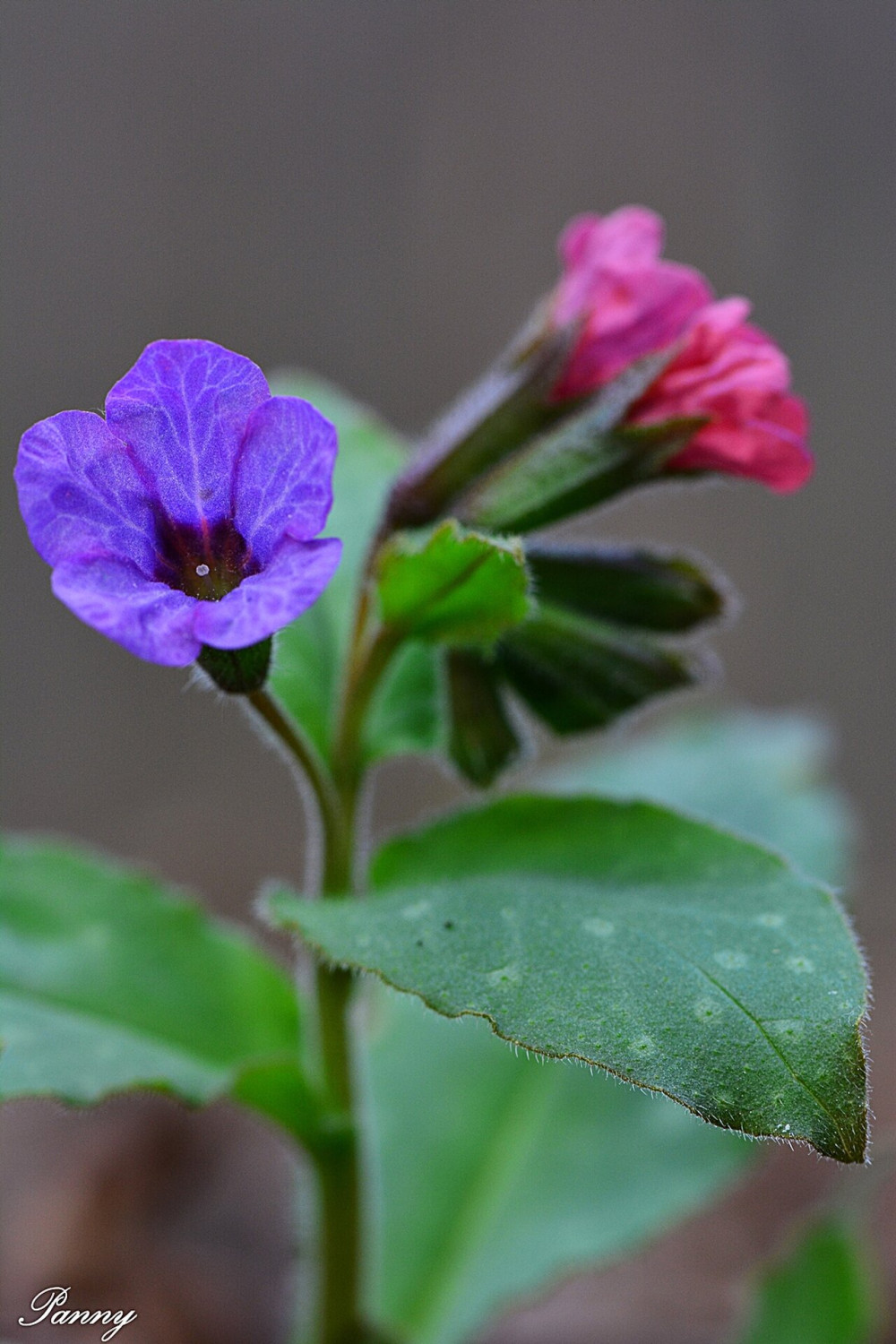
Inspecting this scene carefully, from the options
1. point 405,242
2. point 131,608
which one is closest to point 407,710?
point 131,608

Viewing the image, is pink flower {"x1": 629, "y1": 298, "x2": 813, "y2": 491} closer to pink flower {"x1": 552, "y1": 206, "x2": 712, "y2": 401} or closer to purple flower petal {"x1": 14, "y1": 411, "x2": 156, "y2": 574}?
pink flower {"x1": 552, "y1": 206, "x2": 712, "y2": 401}

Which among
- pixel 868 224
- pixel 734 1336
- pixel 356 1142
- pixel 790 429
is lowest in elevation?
pixel 734 1336

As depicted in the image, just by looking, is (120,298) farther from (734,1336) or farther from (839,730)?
(734,1336)

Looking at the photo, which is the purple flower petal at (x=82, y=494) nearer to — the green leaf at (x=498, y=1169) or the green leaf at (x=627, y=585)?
the green leaf at (x=627, y=585)

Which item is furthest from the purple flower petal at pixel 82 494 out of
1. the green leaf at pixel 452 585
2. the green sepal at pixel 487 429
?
the green sepal at pixel 487 429

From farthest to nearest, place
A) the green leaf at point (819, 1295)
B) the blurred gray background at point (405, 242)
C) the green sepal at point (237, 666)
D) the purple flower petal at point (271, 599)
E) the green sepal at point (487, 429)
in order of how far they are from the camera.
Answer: the blurred gray background at point (405, 242), the green leaf at point (819, 1295), the green sepal at point (487, 429), the green sepal at point (237, 666), the purple flower petal at point (271, 599)

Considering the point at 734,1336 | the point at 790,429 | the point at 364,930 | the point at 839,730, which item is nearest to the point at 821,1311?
the point at 734,1336
